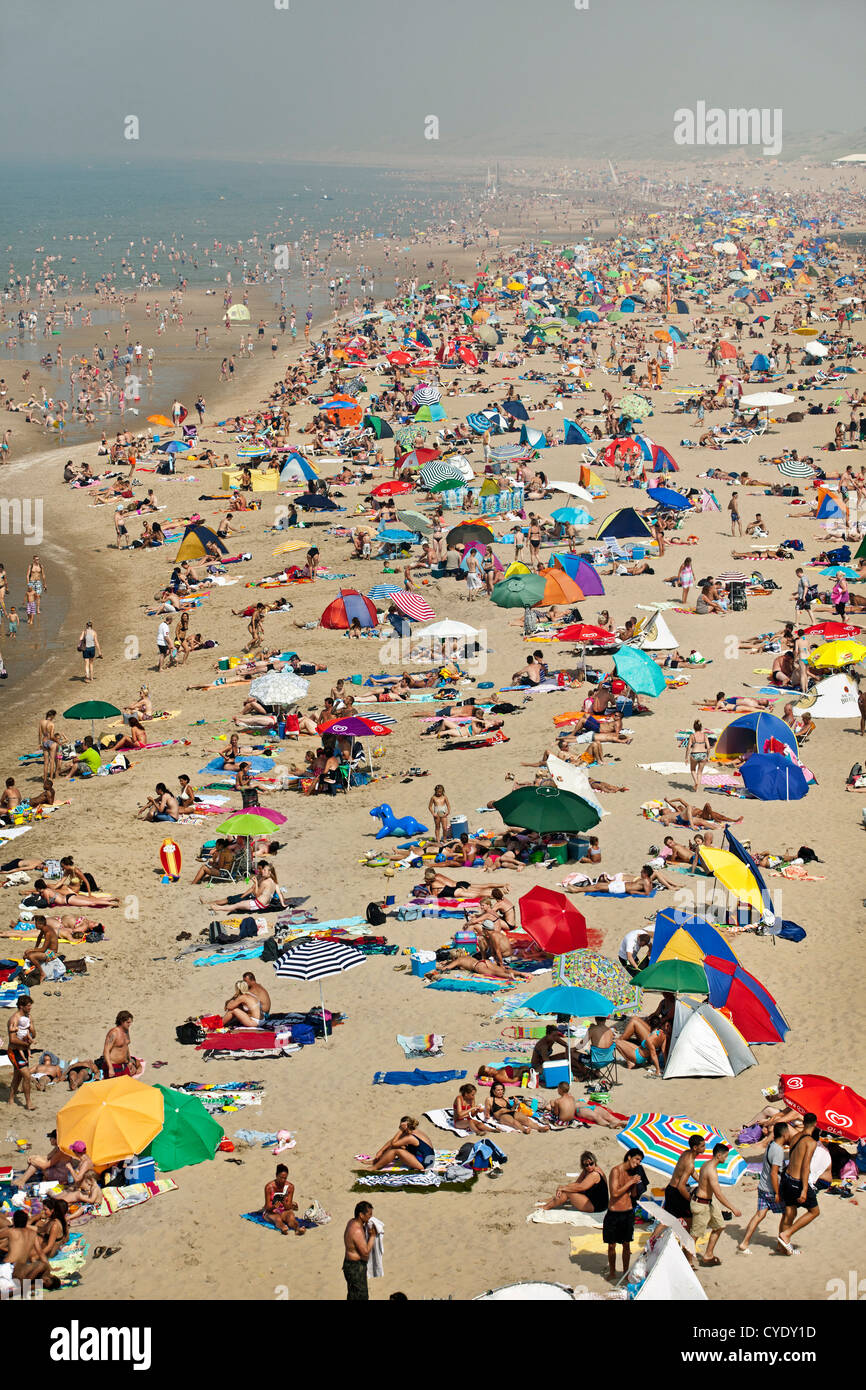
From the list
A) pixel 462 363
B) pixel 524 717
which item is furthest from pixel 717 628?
pixel 462 363

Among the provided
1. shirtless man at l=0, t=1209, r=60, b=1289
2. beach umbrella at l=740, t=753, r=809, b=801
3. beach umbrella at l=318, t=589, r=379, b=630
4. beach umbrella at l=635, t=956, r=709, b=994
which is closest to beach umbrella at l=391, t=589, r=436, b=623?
beach umbrella at l=318, t=589, r=379, b=630

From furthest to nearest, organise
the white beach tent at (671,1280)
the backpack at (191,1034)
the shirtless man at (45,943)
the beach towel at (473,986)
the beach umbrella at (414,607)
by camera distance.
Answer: the beach umbrella at (414,607) → the shirtless man at (45,943) → the beach towel at (473,986) → the backpack at (191,1034) → the white beach tent at (671,1280)

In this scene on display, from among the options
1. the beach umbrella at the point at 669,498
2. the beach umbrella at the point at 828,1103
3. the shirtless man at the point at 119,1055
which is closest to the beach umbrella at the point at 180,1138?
the shirtless man at the point at 119,1055

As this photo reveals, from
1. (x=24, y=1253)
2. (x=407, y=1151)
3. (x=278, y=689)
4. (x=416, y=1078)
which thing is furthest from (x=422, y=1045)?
(x=278, y=689)

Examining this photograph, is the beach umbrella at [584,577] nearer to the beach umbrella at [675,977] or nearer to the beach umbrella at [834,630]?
the beach umbrella at [834,630]

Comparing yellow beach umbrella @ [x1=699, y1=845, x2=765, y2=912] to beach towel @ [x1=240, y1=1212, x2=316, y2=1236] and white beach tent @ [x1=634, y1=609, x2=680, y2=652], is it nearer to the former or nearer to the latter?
beach towel @ [x1=240, y1=1212, x2=316, y2=1236]
